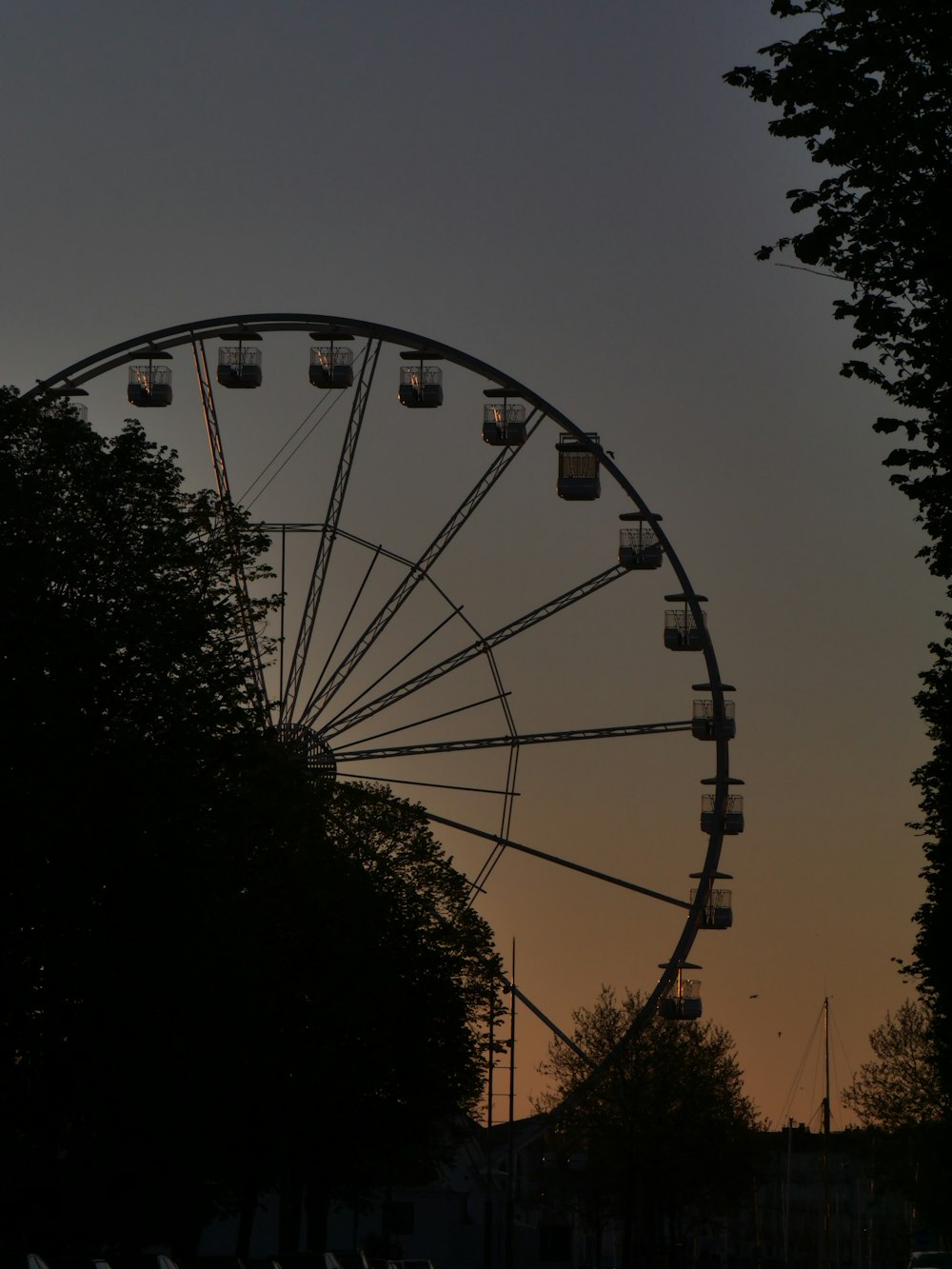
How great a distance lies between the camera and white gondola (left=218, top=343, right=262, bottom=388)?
5916 centimetres

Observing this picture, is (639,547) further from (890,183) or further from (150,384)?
(890,183)

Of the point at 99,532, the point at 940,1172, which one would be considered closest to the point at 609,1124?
the point at 940,1172

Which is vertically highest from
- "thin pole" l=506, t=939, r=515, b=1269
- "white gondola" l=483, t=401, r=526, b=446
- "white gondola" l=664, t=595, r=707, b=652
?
"white gondola" l=483, t=401, r=526, b=446

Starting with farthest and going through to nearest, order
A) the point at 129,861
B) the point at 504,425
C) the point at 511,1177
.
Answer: the point at 511,1177 < the point at 504,425 < the point at 129,861

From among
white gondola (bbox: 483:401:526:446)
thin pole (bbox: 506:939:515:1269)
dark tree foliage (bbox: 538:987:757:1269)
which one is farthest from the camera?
dark tree foliage (bbox: 538:987:757:1269)

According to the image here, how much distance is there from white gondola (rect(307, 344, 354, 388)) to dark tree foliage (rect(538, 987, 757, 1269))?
3883 cm

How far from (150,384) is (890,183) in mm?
38337

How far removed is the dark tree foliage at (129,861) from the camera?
1362 inches

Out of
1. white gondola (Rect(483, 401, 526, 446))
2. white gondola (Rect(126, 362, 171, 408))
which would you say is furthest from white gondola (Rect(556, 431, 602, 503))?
white gondola (Rect(126, 362, 171, 408))

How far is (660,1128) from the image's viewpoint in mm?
94375

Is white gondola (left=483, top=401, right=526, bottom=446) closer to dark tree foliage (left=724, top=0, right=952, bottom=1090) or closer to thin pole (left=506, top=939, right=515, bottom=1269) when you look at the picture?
thin pole (left=506, top=939, right=515, bottom=1269)

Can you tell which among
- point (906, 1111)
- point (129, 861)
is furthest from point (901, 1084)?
point (129, 861)

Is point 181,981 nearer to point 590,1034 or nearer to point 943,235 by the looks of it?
point 943,235

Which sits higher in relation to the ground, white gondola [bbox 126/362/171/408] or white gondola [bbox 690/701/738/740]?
white gondola [bbox 126/362/171/408]
